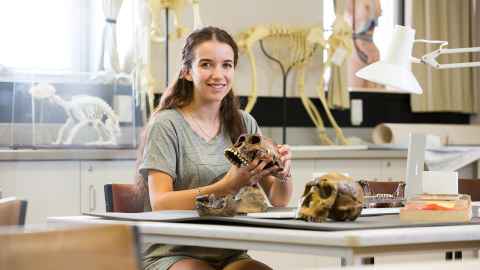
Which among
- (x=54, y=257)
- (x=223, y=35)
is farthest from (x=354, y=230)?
(x=223, y=35)

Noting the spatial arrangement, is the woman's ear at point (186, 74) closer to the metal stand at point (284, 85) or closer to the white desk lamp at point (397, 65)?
the white desk lamp at point (397, 65)

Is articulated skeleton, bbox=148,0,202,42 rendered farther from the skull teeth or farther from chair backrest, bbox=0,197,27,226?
chair backrest, bbox=0,197,27,226

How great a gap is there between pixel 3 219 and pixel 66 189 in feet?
7.06

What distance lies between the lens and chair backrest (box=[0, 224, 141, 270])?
1277 millimetres

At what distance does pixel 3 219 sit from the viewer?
2061 millimetres

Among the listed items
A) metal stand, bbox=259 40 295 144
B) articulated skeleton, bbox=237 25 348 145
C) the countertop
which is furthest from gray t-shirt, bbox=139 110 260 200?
metal stand, bbox=259 40 295 144

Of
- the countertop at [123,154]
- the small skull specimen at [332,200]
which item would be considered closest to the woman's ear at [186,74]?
the small skull specimen at [332,200]

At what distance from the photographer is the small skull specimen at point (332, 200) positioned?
2.17 meters

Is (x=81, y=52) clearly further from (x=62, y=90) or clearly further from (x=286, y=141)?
(x=286, y=141)

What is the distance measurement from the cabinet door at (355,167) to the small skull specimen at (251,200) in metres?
2.40

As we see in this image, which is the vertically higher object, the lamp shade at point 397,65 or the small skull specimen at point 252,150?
the lamp shade at point 397,65

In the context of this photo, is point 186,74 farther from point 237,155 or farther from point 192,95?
point 237,155

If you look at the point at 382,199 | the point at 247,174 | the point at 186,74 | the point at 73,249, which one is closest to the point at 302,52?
the point at 186,74

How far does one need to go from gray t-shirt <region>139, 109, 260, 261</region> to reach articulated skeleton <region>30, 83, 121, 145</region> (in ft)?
5.11
